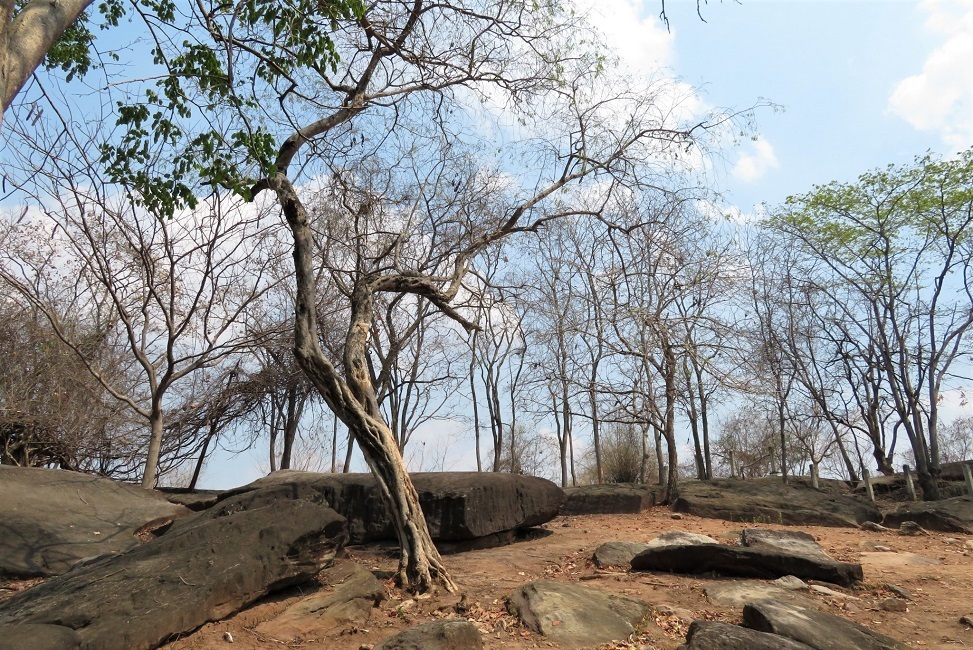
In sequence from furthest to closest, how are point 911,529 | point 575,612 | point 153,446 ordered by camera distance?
point 153,446 < point 911,529 < point 575,612

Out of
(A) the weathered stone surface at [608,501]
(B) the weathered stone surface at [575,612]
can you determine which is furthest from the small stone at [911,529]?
(B) the weathered stone surface at [575,612]

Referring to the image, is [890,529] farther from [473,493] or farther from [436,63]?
[436,63]

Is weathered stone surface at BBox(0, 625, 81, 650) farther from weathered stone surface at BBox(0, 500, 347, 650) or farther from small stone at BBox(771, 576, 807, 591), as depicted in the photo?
small stone at BBox(771, 576, 807, 591)

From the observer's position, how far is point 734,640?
4379mm

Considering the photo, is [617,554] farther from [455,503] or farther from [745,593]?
[455,503]

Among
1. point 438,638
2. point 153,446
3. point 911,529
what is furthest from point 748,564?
point 153,446

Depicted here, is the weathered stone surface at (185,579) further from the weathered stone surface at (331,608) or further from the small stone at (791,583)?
the small stone at (791,583)

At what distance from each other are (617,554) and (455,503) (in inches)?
108

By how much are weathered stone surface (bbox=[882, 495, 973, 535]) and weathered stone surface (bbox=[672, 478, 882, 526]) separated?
566mm

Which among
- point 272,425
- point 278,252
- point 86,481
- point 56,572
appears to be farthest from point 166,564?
point 272,425

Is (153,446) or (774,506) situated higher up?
(153,446)

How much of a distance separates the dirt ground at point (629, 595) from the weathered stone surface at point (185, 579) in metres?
0.24

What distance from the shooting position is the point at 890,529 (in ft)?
38.0

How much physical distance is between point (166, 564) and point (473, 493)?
202 inches
